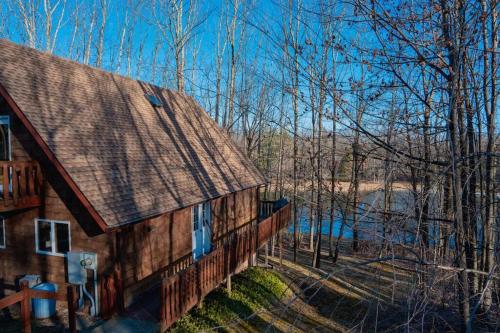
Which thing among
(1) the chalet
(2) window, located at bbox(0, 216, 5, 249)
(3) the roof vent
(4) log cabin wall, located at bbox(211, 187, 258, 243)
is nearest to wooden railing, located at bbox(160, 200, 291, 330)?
(1) the chalet

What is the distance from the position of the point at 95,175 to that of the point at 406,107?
22.8 ft

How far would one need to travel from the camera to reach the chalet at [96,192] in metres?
8.31

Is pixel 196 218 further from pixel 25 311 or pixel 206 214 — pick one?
pixel 25 311

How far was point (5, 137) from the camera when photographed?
30.8 ft

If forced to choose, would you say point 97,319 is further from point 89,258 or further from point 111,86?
point 111,86

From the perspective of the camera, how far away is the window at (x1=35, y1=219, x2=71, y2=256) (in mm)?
9102

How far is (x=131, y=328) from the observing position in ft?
26.2

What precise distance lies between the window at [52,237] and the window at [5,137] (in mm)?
1917

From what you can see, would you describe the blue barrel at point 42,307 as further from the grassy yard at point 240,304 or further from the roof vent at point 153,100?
the roof vent at point 153,100

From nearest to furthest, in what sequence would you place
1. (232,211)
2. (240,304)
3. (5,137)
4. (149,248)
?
1. (5,137)
2. (149,248)
3. (240,304)
4. (232,211)

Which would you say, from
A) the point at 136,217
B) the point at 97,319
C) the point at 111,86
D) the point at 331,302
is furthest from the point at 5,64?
the point at 331,302

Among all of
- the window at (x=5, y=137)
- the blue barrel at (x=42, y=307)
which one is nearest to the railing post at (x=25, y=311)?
the blue barrel at (x=42, y=307)

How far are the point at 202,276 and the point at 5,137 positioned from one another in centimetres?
619

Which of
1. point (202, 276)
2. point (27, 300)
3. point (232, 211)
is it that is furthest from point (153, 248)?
point (232, 211)
